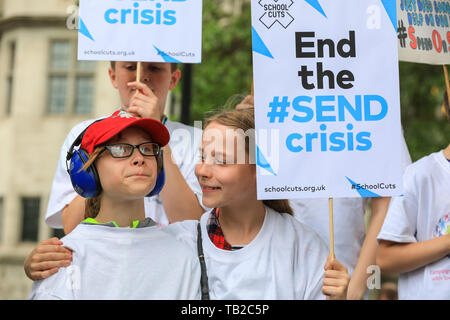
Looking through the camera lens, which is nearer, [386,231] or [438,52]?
[386,231]

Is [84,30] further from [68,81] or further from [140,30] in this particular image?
[68,81]

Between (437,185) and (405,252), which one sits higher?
(437,185)

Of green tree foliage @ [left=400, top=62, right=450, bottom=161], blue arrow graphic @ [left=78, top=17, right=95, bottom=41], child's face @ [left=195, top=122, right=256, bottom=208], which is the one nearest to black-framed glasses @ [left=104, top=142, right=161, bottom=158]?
→ child's face @ [left=195, top=122, right=256, bottom=208]

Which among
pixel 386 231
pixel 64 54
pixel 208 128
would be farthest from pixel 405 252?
pixel 64 54

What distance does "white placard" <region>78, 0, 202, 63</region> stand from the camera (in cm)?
313

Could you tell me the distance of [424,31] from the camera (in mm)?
3510

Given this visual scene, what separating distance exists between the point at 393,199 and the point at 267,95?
88 centimetres

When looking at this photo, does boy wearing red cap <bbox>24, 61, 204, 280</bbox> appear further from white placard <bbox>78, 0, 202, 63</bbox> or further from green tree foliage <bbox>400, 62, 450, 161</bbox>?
green tree foliage <bbox>400, 62, 450, 161</bbox>

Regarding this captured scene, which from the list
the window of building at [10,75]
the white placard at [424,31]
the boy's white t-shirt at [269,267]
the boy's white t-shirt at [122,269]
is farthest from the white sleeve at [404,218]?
the window of building at [10,75]

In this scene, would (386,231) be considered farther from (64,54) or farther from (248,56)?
(64,54)

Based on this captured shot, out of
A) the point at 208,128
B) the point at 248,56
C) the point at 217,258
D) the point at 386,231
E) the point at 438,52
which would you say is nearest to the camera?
the point at 217,258

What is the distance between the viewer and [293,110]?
2.91 metres
